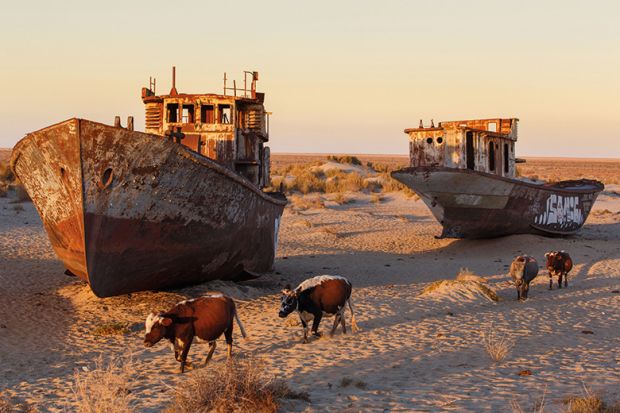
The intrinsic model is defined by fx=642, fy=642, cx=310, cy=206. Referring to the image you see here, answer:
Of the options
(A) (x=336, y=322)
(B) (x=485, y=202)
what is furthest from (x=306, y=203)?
(A) (x=336, y=322)

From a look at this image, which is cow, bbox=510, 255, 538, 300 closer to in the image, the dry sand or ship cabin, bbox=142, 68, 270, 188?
the dry sand

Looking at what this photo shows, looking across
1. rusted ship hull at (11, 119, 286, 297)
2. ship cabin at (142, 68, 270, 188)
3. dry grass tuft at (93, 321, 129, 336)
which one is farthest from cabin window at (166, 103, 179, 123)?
dry grass tuft at (93, 321, 129, 336)

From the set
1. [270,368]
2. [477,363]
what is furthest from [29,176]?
[477,363]

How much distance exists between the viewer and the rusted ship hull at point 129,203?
1012 centimetres

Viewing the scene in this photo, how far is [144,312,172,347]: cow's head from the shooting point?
7414 mm

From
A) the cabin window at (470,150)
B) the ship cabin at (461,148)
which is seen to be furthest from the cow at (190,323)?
the cabin window at (470,150)

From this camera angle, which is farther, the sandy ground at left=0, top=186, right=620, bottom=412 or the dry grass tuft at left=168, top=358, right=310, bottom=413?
the sandy ground at left=0, top=186, right=620, bottom=412

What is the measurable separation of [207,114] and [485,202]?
9503mm

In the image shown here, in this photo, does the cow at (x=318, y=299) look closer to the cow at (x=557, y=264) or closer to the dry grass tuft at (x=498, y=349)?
the dry grass tuft at (x=498, y=349)

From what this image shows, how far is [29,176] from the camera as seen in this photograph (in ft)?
37.7

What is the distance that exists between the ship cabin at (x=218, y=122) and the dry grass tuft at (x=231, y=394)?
8.95 m

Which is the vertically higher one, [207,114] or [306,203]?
[207,114]

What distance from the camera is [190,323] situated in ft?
25.3

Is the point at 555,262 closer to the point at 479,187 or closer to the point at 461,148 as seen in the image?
the point at 479,187
